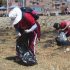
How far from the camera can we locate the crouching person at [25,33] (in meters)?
→ 9.12

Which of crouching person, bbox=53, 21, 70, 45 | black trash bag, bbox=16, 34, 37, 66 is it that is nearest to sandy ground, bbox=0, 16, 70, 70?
black trash bag, bbox=16, 34, 37, 66

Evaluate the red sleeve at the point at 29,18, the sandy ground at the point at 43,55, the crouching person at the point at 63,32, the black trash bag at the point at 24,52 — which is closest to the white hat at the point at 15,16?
the red sleeve at the point at 29,18

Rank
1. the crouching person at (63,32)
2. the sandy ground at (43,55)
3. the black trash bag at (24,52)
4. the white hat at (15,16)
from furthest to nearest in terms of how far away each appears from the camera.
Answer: the crouching person at (63,32) → the black trash bag at (24,52) → the sandy ground at (43,55) → the white hat at (15,16)

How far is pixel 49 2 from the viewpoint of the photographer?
102 ft

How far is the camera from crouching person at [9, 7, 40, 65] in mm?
9117

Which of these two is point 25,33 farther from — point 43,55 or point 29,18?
point 43,55

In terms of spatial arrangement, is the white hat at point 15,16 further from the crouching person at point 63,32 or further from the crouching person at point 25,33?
the crouching person at point 63,32

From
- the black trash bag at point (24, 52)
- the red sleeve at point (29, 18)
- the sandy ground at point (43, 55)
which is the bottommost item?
the sandy ground at point (43, 55)

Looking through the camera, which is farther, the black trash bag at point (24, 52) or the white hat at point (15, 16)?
the black trash bag at point (24, 52)

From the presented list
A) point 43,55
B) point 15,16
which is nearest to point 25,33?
point 15,16

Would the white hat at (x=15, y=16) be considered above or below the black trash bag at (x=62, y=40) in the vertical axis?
above

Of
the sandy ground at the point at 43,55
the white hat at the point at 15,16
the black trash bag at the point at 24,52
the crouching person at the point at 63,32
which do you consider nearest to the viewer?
the white hat at the point at 15,16

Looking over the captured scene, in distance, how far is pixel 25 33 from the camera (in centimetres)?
936

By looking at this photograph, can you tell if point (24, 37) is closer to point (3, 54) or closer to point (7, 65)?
point (7, 65)
